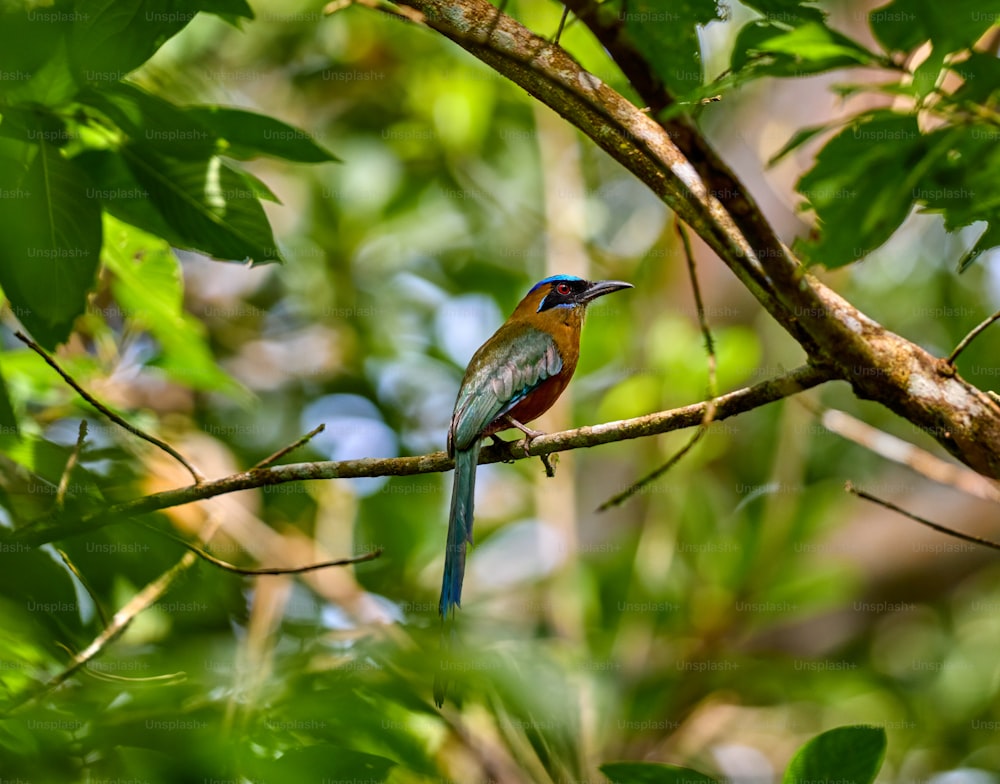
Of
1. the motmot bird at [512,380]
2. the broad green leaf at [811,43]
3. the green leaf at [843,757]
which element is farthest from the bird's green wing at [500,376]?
the broad green leaf at [811,43]

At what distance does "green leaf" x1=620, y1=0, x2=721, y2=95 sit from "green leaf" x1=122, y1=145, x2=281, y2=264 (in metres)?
1.09

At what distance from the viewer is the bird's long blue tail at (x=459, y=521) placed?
3447 mm

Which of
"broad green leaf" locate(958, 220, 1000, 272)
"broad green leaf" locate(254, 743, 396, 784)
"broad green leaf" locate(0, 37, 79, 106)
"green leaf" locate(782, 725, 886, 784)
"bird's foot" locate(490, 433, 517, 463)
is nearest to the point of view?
"broad green leaf" locate(254, 743, 396, 784)

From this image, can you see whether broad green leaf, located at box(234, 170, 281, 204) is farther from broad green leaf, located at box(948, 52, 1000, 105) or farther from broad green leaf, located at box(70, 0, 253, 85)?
broad green leaf, located at box(948, 52, 1000, 105)

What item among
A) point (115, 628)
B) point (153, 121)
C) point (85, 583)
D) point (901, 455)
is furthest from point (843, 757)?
point (901, 455)

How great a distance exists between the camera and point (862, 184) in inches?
70.7

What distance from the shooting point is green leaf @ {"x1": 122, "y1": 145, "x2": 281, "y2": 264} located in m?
2.52

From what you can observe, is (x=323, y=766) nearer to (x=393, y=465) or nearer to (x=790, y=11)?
A: (x=393, y=465)

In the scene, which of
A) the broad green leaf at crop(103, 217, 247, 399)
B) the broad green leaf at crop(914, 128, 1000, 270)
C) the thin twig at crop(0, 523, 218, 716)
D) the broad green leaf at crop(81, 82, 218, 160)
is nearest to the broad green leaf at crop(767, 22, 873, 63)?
the broad green leaf at crop(914, 128, 1000, 270)

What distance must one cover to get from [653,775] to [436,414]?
192 inches

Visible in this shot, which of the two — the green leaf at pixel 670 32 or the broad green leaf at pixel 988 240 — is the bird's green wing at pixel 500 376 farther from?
the broad green leaf at pixel 988 240

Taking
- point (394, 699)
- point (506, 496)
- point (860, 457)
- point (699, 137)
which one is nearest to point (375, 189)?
point (506, 496)

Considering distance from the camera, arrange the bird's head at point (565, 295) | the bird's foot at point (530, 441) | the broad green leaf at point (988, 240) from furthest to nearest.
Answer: the bird's head at point (565, 295) → the bird's foot at point (530, 441) → the broad green leaf at point (988, 240)

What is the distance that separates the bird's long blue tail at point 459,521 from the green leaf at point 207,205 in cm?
128
